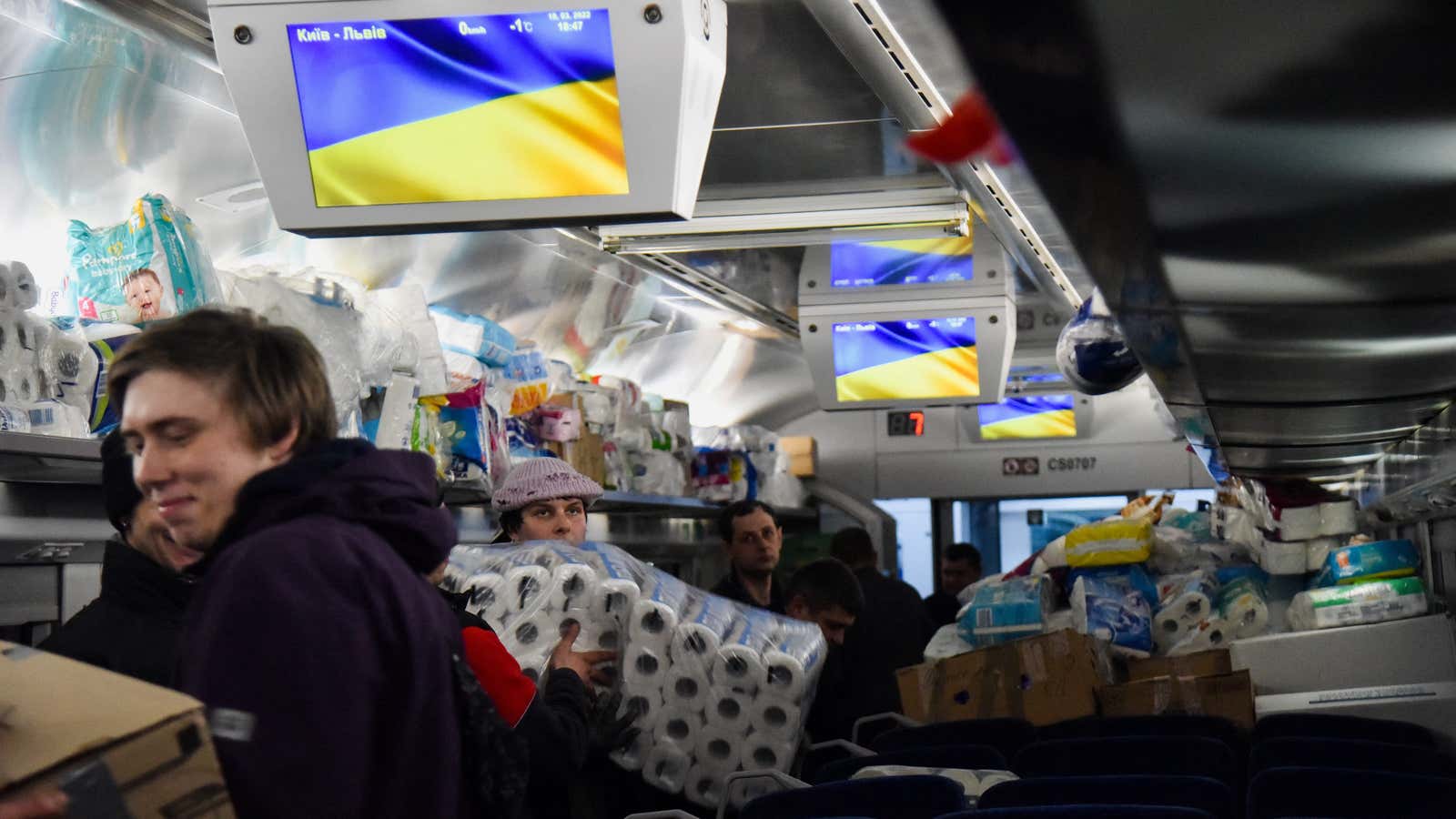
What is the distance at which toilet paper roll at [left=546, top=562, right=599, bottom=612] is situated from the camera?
357cm

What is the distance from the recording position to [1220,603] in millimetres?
7363

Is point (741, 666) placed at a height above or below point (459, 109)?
below

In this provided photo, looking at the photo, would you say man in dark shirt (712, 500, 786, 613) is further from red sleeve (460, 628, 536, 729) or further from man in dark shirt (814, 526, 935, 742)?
red sleeve (460, 628, 536, 729)

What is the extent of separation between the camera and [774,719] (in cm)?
386

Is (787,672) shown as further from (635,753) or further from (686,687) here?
(635,753)

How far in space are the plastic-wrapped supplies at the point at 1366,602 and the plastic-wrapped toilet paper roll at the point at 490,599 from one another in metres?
4.20

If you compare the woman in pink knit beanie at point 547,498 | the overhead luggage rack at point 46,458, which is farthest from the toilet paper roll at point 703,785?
the overhead luggage rack at point 46,458

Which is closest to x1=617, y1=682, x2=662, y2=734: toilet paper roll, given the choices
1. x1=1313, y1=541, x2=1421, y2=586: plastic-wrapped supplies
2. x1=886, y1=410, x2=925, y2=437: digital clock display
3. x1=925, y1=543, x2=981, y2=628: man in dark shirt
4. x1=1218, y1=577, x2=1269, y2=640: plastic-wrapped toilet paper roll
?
x1=1313, y1=541, x2=1421, y2=586: plastic-wrapped supplies

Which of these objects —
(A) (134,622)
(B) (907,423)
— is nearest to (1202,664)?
(A) (134,622)

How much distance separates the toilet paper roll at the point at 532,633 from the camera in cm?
345

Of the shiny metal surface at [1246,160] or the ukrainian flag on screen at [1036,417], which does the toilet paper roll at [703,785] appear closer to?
the shiny metal surface at [1246,160]

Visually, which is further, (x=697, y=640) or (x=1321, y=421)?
(x=1321, y=421)

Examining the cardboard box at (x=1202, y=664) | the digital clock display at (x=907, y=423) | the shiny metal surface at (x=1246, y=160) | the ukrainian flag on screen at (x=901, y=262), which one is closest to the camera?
the shiny metal surface at (x=1246, y=160)

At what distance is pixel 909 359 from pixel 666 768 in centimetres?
343
